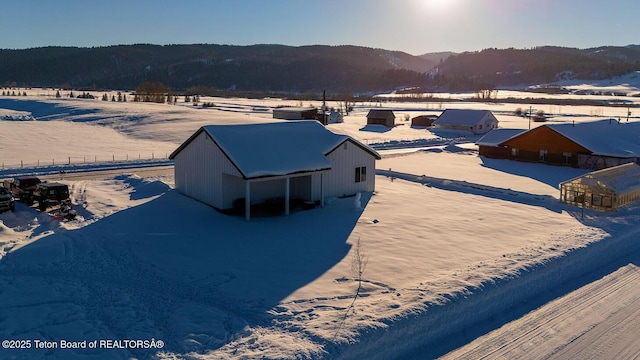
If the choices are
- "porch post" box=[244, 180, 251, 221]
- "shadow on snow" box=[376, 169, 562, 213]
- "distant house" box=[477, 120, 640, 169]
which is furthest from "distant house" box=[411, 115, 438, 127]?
"porch post" box=[244, 180, 251, 221]

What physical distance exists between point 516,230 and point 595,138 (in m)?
23.1

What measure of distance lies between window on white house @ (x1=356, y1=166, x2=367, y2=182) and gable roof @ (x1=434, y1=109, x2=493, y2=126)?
41.0 m

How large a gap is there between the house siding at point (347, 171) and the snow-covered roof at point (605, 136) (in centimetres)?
1957

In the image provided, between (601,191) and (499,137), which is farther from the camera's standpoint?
(499,137)

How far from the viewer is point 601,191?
25.4m

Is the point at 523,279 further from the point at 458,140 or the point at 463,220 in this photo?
the point at 458,140

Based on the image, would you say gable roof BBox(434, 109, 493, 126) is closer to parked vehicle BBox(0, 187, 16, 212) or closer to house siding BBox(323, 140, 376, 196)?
house siding BBox(323, 140, 376, 196)

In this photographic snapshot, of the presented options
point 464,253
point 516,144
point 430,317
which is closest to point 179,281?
point 430,317

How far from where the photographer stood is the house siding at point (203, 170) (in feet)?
77.9

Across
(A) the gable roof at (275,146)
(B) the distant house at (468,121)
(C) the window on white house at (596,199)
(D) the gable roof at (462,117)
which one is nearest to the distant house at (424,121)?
(B) the distant house at (468,121)

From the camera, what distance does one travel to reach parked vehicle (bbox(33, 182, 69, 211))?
23.7 m

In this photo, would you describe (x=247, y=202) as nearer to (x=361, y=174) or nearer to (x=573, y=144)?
(x=361, y=174)

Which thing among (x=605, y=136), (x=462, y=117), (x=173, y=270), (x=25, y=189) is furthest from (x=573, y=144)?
(x=25, y=189)

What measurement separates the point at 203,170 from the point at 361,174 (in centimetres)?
864
